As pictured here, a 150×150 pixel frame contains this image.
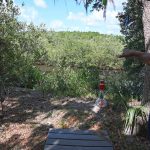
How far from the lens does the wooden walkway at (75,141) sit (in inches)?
199

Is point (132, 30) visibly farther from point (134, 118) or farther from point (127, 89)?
point (134, 118)

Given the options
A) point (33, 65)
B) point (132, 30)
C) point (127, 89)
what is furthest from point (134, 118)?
point (132, 30)

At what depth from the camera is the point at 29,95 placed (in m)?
9.41

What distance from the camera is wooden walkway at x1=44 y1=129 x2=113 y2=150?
16.6 feet

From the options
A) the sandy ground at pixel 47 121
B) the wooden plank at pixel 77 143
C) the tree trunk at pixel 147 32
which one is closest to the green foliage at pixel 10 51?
the sandy ground at pixel 47 121

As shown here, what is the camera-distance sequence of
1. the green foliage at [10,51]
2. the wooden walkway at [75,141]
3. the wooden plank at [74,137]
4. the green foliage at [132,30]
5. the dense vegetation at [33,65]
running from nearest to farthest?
the wooden walkway at [75,141] → the wooden plank at [74,137] → the green foliage at [10,51] → the dense vegetation at [33,65] → the green foliage at [132,30]

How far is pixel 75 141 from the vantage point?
17.4 feet

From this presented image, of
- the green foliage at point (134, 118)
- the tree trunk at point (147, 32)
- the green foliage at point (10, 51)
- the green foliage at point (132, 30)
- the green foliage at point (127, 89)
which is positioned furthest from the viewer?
the green foliage at point (132, 30)

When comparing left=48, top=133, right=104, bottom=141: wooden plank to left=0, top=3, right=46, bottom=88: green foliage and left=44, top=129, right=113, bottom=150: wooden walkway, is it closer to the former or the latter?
left=44, top=129, right=113, bottom=150: wooden walkway

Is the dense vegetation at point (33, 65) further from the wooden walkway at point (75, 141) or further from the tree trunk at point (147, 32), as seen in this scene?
the tree trunk at point (147, 32)

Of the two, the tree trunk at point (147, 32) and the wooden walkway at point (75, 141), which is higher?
the tree trunk at point (147, 32)

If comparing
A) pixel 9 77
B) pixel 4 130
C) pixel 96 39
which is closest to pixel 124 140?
pixel 4 130

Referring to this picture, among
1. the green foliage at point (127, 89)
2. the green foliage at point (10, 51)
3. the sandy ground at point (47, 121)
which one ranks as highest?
the green foliage at point (10, 51)

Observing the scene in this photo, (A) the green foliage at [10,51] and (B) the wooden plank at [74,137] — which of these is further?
(A) the green foliage at [10,51]
